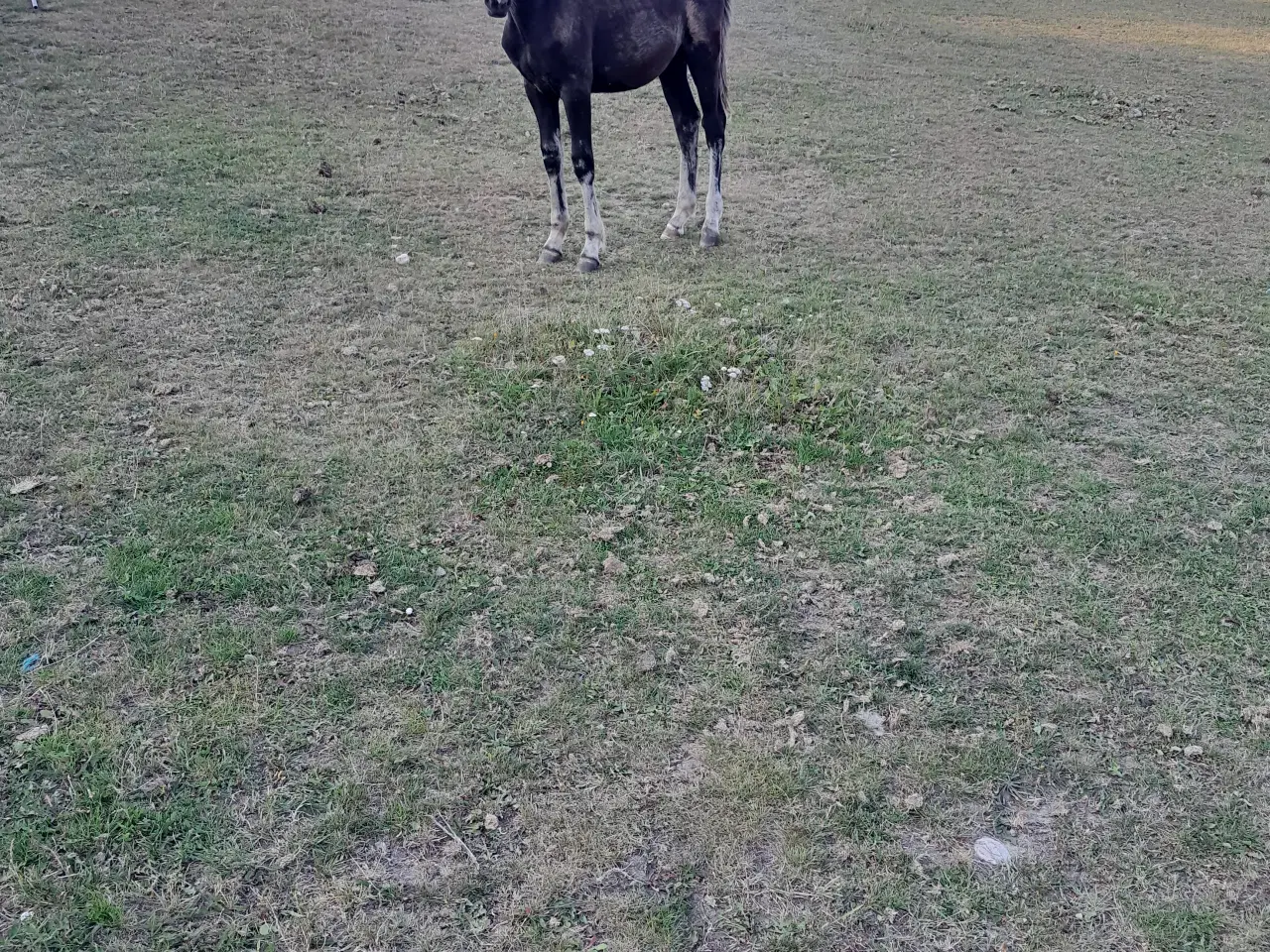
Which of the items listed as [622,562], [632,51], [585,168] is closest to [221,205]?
[585,168]

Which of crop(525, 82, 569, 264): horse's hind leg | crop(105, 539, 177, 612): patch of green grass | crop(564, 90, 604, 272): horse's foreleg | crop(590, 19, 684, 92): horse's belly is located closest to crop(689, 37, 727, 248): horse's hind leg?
crop(590, 19, 684, 92): horse's belly

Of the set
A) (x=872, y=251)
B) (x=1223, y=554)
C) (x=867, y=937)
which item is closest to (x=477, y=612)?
(x=867, y=937)

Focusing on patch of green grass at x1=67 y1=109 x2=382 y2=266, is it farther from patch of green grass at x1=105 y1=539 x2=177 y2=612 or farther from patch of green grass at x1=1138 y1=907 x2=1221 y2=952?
patch of green grass at x1=1138 y1=907 x2=1221 y2=952

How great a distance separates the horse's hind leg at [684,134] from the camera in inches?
258

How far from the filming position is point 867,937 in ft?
7.72

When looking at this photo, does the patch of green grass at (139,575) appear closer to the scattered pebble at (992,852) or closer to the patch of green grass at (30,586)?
the patch of green grass at (30,586)

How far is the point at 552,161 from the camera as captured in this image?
6.13m

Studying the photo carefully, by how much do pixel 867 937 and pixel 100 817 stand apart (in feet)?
6.65

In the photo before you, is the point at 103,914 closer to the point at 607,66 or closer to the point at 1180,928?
the point at 1180,928

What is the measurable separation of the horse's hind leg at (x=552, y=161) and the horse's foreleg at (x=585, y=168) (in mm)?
110

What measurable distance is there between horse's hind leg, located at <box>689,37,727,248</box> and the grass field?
342 mm

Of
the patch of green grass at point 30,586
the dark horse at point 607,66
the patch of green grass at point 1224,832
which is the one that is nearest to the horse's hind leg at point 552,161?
the dark horse at point 607,66

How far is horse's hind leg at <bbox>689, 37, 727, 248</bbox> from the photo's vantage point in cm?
627

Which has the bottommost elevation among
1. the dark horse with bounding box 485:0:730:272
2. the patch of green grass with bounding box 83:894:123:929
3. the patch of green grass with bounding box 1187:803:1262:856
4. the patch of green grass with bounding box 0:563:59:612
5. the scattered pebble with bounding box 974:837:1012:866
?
the scattered pebble with bounding box 974:837:1012:866
